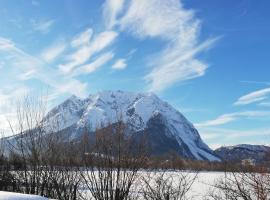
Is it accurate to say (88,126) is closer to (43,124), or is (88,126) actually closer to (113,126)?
(113,126)

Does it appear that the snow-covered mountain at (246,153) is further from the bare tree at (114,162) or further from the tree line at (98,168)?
the bare tree at (114,162)

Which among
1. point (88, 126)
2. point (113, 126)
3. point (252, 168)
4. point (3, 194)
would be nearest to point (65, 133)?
point (88, 126)

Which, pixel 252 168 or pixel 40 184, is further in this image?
pixel 40 184

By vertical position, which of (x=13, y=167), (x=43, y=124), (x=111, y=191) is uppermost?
(x=43, y=124)

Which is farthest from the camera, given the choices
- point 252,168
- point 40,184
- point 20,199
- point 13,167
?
point 13,167

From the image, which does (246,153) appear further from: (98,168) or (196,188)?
(196,188)

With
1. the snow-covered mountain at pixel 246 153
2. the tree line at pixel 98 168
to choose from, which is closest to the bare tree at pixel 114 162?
the tree line at pixel 98 168

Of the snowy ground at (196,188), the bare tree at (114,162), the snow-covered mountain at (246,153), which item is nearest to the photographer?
the snow-covered mountain at (246,153)

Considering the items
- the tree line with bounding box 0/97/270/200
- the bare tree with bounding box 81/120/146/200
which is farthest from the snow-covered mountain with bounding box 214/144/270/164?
the bare tree with bounding box 81/120/146/200

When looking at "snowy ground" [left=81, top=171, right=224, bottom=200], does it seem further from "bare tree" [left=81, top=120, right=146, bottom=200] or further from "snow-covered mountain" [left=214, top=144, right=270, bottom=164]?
"snow-covered mountain" [left=214, top=144, right=270, bottom=164]
